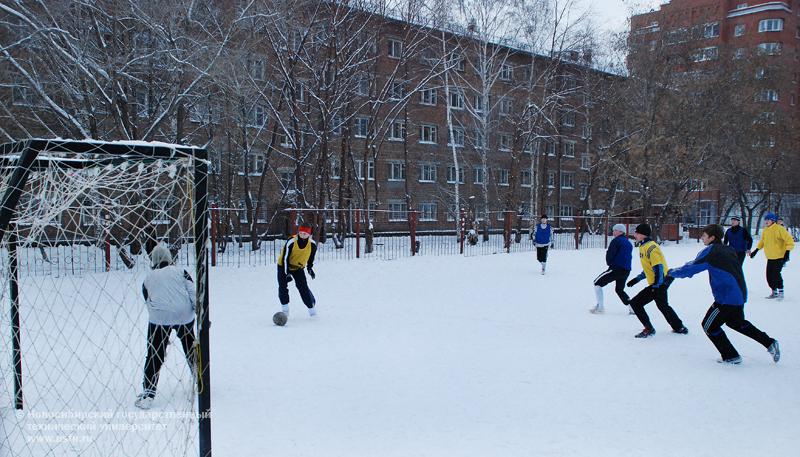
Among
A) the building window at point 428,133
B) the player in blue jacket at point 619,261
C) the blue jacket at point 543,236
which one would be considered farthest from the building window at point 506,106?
the player in blue jacket at point 619,261

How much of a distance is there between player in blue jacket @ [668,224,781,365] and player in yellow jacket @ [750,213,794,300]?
6.10 metres

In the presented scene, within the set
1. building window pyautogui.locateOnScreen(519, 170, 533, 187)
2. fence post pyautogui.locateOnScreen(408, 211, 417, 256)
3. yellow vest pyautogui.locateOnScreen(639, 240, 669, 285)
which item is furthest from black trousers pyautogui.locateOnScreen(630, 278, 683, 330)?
building window pyautogui.locateOnScreen(519, 170, 533, 187)

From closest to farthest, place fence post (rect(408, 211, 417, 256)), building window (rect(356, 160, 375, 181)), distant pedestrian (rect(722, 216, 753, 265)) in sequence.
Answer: distant pedestrian (rect(722, 216, 753, 265)), fence post (rect(408, 211, 417, 256)), building window (rect(356, 160, 375, 181))

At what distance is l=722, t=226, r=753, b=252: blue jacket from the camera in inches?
522

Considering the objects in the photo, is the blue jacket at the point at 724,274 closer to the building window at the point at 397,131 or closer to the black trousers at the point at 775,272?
the black trousers at the point at 775,272

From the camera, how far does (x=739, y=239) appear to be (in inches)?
525

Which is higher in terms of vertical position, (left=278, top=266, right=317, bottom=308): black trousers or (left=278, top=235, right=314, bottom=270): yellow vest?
(left=278, top=235, right=314, bottom=270): yellow vest

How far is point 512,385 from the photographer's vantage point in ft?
21.6

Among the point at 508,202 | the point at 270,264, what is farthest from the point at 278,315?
the point at 508,202

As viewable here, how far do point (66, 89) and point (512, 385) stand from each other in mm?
15427

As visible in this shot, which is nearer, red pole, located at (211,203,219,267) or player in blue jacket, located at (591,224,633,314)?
player in blue jacket, located at (591,224,633,314)

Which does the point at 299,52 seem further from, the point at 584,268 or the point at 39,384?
the point at 39,384

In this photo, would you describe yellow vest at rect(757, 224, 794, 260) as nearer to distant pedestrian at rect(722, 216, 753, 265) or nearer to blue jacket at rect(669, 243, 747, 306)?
distant pedestrian at rect(722, 216, 753, 265)

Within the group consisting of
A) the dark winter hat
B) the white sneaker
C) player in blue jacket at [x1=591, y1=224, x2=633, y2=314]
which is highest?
the dark winter hat
